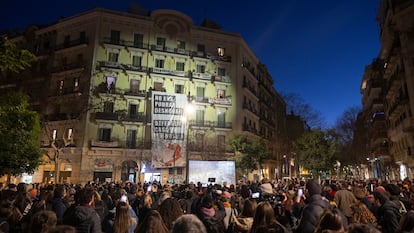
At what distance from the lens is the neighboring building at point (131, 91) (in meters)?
35.8

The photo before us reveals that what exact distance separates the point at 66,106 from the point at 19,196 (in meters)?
34.2

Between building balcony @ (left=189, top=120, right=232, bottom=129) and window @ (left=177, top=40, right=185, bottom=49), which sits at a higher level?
window @ (left=177, top=40, right=185, bottom=49)

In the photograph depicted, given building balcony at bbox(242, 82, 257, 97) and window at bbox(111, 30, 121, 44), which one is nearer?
window at bbox(111, 30, 121, 44)

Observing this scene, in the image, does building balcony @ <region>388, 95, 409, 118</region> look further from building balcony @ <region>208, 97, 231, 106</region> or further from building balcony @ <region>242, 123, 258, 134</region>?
building balcony @ <region>208, 97, 231, 106</region>

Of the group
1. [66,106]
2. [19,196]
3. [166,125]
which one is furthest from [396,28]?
[66,106]

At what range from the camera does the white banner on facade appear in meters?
33.0

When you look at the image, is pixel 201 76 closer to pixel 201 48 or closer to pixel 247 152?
pixel 201 48

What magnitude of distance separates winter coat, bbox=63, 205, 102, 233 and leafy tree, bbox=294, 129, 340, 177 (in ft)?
101

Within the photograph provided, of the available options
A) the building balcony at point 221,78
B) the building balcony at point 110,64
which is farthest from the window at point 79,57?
the building balcony at point 221,78

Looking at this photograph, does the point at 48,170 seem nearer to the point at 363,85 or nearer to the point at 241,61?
the point at 241,61

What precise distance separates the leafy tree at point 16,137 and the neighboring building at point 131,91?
14553 millimetres

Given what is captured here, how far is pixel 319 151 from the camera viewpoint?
32.7 meters

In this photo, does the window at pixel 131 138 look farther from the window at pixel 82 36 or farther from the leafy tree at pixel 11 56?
the leafy tree at pixel 11 56

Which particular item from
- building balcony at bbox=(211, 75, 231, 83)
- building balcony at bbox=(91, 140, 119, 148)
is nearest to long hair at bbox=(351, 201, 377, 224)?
building balcony at bbox=(91, 140, 119, 148)
